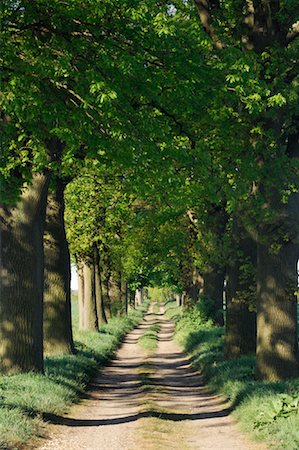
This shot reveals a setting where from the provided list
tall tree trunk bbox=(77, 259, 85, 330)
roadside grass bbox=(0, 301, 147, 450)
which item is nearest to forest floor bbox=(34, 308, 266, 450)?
roadside grass bbox=(0, 301, 147, 450)

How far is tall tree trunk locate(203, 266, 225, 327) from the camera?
36.2 metres

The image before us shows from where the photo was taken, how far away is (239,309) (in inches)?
845

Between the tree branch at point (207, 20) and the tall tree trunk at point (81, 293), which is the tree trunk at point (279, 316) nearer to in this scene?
the tree branch at point (207, 20)

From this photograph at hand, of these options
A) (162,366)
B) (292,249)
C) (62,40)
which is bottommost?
(162,366)

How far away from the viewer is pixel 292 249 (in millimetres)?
17406

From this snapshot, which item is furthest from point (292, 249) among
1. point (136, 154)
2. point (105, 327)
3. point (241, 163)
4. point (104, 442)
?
point (105, 327)

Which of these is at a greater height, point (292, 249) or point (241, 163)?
point (241, 163)

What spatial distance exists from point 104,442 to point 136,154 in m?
5.11

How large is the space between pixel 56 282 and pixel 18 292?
19.6 ft

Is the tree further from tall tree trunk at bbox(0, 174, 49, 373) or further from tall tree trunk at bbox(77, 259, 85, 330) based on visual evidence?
tall tree trunk at bbox(77, 259, 85, 330)

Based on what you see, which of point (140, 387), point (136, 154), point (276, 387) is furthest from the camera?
point (140, 387)

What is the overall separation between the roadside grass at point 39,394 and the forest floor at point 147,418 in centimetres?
28

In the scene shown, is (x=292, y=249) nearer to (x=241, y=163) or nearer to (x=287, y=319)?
(x=287, y=319)

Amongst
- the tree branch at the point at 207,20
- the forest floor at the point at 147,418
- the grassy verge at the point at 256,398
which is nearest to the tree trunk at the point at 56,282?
the forest floor at the point at 147,418
